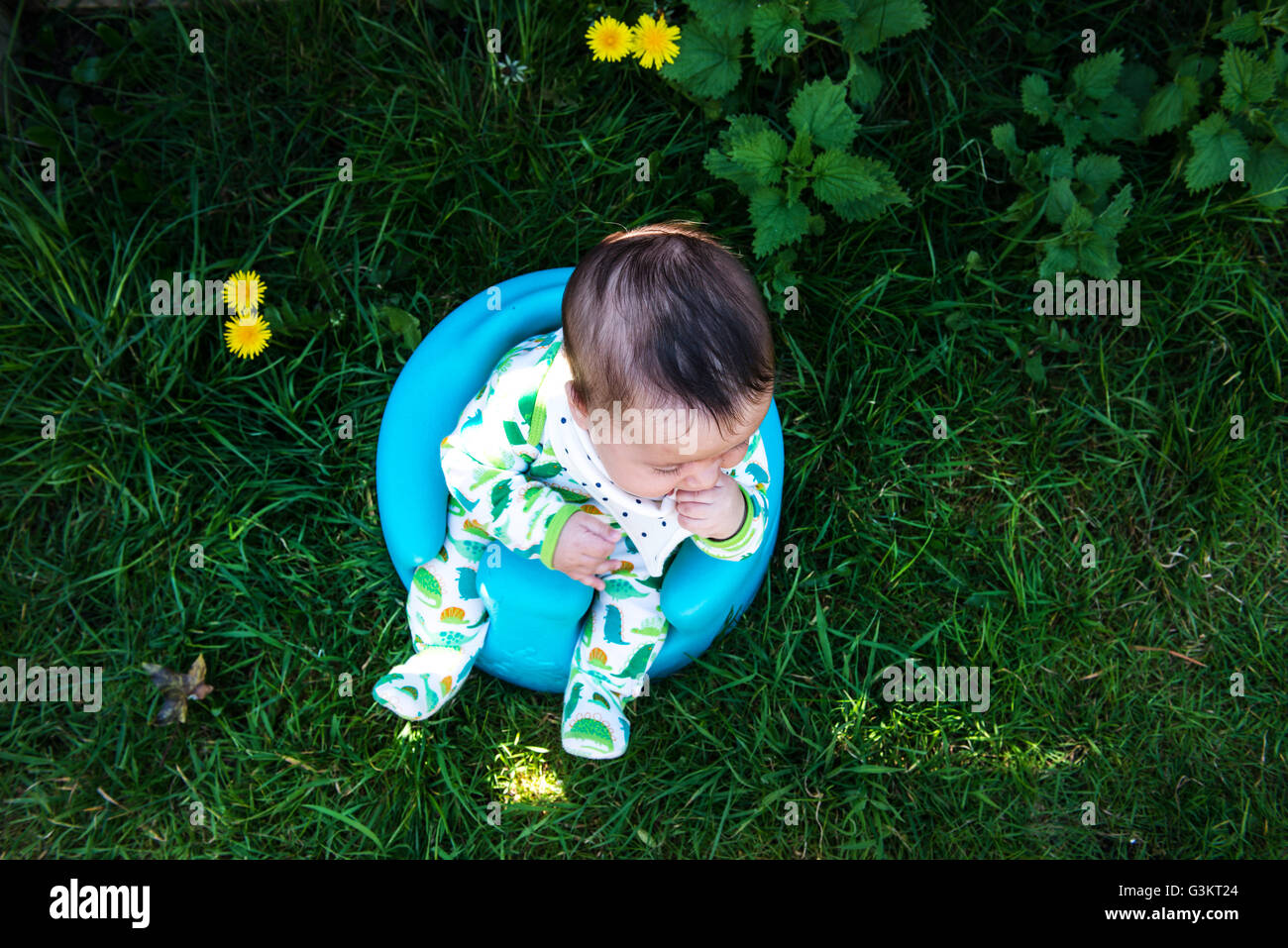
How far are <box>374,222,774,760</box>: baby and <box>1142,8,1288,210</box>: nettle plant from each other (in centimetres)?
131

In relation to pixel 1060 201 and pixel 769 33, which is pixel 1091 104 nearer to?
pixel 1060 201

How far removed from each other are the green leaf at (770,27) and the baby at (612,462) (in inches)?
20.1

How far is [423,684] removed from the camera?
2.35m

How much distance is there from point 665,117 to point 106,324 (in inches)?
58.5

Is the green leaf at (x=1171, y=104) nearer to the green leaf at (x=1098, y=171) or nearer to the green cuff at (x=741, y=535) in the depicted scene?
the green leaf at (x=1098, y=171)

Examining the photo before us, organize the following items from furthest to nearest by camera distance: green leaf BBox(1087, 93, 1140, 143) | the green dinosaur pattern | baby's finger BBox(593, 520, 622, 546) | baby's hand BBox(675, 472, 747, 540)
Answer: green leaf BBox(1087, 93, 1140, 143)
the green dinosaur pattern
baby's finger BBox(593, 520, 622, 546)
baby's hand BBox(675, 472, 747, 540)

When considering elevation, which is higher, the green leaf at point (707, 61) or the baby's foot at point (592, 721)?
the green leaf at point (707, 61)

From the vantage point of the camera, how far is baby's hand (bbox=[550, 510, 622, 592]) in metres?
2.12

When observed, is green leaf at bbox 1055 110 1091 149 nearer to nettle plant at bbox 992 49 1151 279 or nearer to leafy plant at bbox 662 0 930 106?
nettle plant at bbox 992 49 1151 279

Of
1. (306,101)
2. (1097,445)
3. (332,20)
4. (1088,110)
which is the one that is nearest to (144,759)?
(306,101)

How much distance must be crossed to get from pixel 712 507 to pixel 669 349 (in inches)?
17.3

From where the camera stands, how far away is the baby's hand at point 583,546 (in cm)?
212

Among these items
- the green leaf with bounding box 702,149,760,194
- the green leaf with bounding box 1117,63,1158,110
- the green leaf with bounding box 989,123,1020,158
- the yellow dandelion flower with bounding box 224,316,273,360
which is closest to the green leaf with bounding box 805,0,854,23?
the green leaf with bounding box 702,149,760,194

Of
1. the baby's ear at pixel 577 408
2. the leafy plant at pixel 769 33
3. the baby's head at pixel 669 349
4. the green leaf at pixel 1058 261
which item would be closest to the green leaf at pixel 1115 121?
the green leaf at pixel 1058 261
